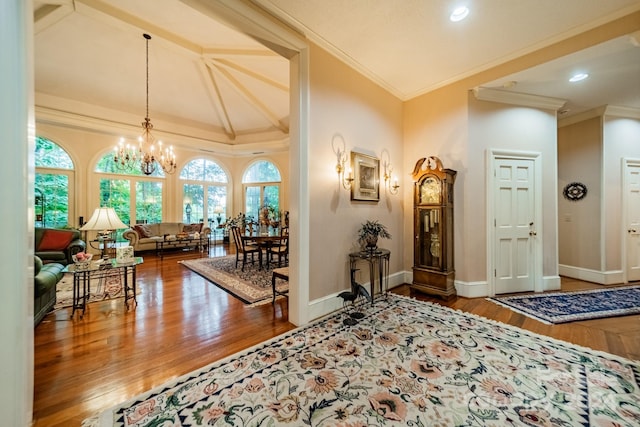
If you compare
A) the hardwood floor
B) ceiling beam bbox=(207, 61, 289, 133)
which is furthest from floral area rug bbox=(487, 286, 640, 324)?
ceiling beam bbox=(207, 61, 289, 133)

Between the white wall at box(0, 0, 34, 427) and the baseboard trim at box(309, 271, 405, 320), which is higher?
the white wall at box(0, 0, 34, 427)

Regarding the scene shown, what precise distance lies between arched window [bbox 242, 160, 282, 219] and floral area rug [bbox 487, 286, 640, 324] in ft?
24.1

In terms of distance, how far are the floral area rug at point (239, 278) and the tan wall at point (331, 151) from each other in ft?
3.84

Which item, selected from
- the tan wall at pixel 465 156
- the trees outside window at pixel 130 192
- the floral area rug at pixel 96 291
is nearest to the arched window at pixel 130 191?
the trees outside window at pixel 130 192

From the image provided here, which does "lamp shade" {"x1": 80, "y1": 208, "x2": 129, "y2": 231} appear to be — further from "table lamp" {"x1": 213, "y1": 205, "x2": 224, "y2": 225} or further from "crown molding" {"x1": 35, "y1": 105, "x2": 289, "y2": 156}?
"table lamp" {"x1": 213, "y1": 205, "x2": 224, "y2": 225}

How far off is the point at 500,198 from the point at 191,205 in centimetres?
888

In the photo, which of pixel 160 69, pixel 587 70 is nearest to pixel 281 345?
pixel 587 70

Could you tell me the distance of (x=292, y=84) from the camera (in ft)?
9.37

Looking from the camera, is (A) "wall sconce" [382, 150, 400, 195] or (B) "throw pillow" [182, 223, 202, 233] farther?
(B) "throw pillow" [182, 223, 202, 233]

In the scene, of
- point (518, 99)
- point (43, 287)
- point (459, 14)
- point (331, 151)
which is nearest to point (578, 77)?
point (518, 99)

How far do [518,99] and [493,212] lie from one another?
1.85m

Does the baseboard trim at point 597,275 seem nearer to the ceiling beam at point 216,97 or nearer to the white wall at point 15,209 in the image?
the white wall at point 15,209

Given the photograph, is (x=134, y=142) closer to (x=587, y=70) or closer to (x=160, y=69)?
(x=160, y=69)

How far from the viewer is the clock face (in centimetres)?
375
